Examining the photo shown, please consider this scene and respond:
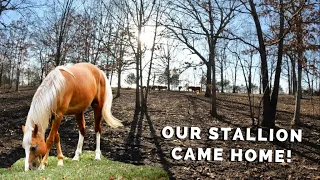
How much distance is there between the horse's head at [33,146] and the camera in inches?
135

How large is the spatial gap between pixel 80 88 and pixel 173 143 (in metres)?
4.52

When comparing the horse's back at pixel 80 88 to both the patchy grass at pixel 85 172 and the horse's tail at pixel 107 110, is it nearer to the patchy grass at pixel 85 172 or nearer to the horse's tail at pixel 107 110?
the horse's tail at pixel 107 110

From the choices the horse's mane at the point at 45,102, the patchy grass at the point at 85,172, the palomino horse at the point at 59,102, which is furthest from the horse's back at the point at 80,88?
the patchy grass at the point at 85,172

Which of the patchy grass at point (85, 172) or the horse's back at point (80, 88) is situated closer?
the patchy grass at point (85, 172)

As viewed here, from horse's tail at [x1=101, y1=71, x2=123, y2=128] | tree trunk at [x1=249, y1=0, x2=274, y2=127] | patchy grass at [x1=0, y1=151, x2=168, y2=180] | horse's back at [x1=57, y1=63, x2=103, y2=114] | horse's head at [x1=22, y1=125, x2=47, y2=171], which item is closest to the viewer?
horse's head at [x1=22, y1=125, x2=47, y2=171]

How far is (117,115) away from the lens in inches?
434

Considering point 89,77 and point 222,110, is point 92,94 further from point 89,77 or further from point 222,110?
point 222,110

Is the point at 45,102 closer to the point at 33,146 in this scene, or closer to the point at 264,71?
the point at 33,146

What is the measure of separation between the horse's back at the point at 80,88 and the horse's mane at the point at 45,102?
178mm

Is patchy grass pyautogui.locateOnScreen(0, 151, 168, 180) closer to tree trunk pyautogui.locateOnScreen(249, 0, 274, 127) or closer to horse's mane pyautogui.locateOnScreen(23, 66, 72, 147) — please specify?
horse's mane pyautogui.locateOnScreen(23, 66, 72, 147)

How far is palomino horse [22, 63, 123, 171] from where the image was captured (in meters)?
3.50

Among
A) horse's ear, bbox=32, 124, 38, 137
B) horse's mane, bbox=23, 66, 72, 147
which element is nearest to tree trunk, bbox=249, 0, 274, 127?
horse's mane, bbox=23, 66, 72, 147

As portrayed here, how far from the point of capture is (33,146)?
3.45 meters

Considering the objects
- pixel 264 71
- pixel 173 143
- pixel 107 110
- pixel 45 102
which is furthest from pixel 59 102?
pixel 264 71
